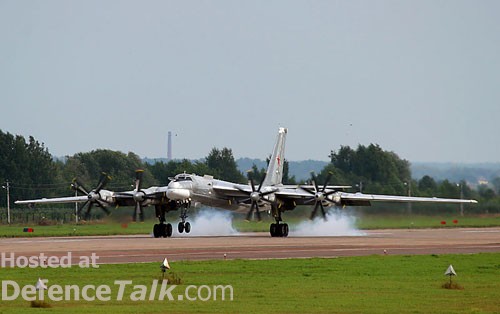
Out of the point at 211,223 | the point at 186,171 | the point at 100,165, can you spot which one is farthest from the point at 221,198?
the point at 100,165

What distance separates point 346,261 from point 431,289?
8.14 meters

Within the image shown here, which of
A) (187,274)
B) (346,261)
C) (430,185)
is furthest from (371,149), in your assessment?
(187,274)

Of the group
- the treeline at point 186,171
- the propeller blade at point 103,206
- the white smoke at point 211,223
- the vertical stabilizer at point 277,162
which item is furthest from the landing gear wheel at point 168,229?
the treeline at point 186,171

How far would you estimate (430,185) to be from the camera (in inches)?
2886

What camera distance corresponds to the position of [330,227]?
58.4 meters

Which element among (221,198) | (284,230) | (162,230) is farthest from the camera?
(221,198)

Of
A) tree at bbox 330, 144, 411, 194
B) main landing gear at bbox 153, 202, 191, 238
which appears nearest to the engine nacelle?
main landing gear at bbox 153, 202, 191, 238

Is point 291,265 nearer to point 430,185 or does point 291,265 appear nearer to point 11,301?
point 11,301

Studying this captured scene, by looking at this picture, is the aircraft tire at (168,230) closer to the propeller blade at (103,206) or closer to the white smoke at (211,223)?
the propeller blade at (103,206)

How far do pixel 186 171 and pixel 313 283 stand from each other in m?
50.4

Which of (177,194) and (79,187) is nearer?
(79,187)

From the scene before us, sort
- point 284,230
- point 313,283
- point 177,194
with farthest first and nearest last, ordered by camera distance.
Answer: point 284,230
point 177,194
point 313,283

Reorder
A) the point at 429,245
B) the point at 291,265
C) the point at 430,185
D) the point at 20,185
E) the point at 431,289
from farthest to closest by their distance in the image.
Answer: the point at 20,185, the point at 430,185, the point at 429,245, the point at 291,265, the point at 431,289

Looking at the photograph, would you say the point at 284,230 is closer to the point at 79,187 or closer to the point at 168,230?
the point at 168,230
